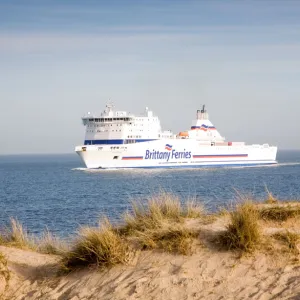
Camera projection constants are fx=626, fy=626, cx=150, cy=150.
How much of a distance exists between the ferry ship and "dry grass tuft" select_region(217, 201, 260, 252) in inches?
2293

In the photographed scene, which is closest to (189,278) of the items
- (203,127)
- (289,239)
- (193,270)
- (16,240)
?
(193,270)

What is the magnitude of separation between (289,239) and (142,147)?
5991cm

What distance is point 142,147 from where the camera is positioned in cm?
6675

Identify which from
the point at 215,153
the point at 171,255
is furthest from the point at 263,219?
the point at 215,153

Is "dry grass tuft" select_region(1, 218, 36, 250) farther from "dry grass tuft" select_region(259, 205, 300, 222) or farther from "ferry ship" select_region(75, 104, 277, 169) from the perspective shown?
"ferry ship" select_region(75, 104, 277, 169)

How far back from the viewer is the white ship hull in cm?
6572

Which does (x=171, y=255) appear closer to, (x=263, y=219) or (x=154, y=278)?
(x=154, y=278)

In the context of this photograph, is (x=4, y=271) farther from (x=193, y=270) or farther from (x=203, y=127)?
(x=203, y=127)

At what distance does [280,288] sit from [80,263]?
2.56 metres

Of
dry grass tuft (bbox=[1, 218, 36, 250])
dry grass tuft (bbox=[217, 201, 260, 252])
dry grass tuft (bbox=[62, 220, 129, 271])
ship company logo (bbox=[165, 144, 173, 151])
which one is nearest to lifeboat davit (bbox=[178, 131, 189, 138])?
ship company logo (bbox=[165, 144, 173, 151])

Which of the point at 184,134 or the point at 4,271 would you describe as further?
the point at 184,134

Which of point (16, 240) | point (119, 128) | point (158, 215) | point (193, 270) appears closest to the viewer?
point (193, 270)

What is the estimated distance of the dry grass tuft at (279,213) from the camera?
7793mm

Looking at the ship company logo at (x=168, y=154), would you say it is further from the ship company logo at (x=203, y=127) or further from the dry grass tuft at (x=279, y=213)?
the dry grass tuft at (x=279, y=213)
